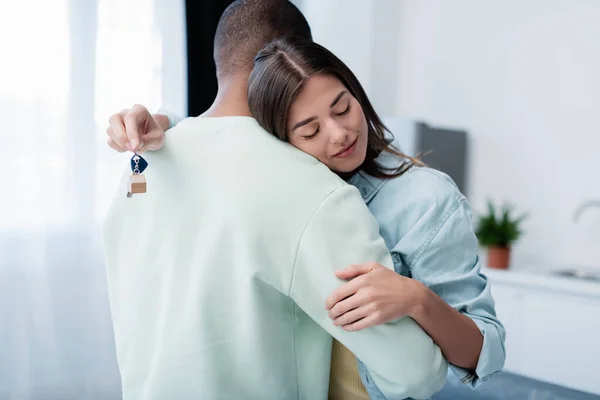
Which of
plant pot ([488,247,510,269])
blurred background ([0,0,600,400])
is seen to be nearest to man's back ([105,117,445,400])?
blurred background ([0,0,600,400])

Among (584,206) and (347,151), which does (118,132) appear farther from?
(584,206)

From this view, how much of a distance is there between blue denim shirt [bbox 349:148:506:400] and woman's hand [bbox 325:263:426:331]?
12 cm

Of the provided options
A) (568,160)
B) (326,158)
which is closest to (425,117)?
(568,160)

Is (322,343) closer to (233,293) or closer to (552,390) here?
(233,293)

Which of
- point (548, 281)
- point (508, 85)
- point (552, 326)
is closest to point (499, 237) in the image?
point (548, 281)

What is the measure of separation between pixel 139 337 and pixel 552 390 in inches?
36.6

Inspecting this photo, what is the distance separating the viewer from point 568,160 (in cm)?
337

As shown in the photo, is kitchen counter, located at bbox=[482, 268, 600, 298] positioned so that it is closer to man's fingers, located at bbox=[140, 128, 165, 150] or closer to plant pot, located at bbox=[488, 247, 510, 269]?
plant pot, located at bbox=[488, 247, 510, 269]

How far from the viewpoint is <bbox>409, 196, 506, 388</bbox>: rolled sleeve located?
2.93ft

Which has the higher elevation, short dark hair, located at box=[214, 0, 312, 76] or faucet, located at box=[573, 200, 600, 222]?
short dark hair, located at box=[214, 0, 312, 76]

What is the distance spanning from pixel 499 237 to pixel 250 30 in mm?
2427

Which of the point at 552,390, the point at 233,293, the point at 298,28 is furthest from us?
the point at 552,390

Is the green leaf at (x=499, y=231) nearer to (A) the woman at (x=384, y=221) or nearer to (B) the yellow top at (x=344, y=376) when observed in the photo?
(A) the woman at (x=384, y=221)

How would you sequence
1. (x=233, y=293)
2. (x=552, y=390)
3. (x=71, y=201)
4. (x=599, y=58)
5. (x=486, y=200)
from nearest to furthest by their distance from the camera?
(x=233, y=293), (x=552, y=390), (x=71, y=201), (x=599, y=58), (x=486, y=200)
